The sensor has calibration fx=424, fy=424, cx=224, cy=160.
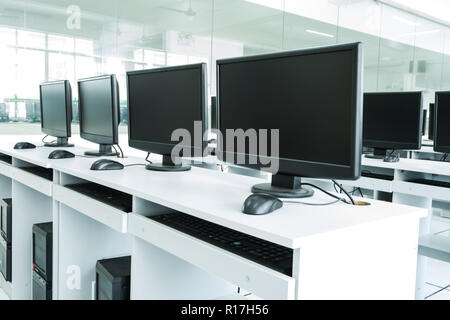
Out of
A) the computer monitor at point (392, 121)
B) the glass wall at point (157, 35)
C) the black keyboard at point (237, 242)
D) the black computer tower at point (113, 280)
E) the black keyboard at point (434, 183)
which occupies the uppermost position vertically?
the glass wall at point (157, 35)

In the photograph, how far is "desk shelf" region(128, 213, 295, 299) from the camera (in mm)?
948

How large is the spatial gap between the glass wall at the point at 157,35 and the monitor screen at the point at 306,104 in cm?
65

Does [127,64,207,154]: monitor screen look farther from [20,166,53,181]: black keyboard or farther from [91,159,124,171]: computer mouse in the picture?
[20,166,53,181]: black keyboard

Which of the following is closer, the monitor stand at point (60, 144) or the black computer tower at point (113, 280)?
the black computer tower at point (113, 280)

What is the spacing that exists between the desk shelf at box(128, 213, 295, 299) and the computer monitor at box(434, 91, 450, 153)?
7.14 feet

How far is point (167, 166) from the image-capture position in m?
2.05

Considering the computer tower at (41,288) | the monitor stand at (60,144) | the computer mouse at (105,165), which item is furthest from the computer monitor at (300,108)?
the monitor stand at (60,144)

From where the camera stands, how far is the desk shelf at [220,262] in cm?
95

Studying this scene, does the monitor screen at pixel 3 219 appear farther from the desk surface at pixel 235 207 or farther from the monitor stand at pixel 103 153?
the desk surface at pixel 235 207

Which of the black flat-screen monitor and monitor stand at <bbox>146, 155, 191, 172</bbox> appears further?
the black flat-screen monitor

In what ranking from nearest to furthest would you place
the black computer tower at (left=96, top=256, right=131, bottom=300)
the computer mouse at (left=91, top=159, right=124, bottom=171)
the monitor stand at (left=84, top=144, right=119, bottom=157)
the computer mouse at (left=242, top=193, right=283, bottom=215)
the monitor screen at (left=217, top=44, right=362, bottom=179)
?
the computer mouse at (left=242, top=193, right=283, bottom=215)
the monitor screen at (left=217, top=44, right=362, bottom=179)
the black computer tower at (left=96, top=256, right=131, bottom=300)
the computer mouse at (left=91, top=159, right=124, bottom=171)
the monitor stand at (left=84, top=144, right=119, bottom=157)

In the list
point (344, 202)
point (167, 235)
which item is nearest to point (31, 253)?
point (167, 235)

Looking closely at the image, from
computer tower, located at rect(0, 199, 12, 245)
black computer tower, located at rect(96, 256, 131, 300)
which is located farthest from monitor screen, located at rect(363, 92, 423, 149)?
computer tower, located at rect(0, 199, 12, 245)

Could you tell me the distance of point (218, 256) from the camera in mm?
1114
